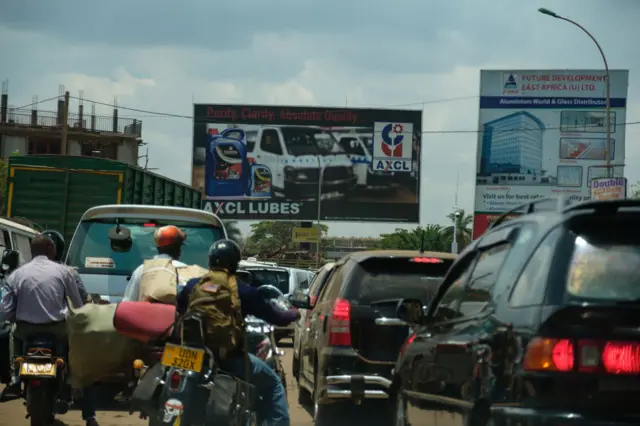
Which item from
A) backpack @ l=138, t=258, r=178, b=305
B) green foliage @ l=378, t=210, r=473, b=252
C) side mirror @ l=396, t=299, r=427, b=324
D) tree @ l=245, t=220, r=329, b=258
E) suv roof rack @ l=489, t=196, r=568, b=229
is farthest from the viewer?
tree @ l=245, t=220, r=329, b=258

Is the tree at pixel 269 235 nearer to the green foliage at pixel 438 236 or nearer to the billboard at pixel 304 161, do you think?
the green foliage at pixel 438 236

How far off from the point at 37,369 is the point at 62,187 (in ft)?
45.0

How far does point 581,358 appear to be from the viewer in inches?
169

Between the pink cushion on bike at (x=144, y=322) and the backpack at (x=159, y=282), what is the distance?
1388mm

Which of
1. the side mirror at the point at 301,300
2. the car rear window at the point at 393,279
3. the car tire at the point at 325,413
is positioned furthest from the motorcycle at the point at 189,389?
the side mirror at the point at 301,300

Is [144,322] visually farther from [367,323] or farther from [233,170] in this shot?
[233,170]

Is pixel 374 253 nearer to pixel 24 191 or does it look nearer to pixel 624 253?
pixel 624 253

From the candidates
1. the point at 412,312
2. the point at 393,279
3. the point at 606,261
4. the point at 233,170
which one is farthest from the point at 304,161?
the point at 606,261

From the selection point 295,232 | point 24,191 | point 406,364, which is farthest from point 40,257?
point 295,232

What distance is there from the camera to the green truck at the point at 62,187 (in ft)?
68.8

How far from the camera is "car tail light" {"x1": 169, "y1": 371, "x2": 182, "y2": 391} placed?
5.71 meters

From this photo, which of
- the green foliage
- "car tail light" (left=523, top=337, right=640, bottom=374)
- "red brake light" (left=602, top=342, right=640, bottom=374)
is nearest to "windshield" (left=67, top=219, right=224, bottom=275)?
"car tail light" (left=523, top=337, right=640, bottom=374)

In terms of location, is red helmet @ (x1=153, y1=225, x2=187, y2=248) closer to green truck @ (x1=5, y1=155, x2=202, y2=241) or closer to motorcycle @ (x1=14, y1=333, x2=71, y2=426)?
motorcycle @ (x1=14, y1=333, x2=71, y2=426)

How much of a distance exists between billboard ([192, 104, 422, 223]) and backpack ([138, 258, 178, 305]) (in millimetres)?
46930
